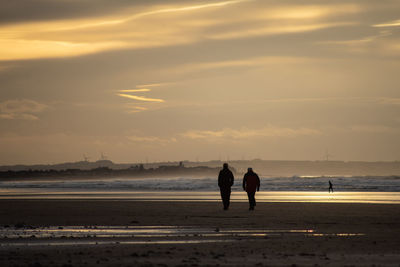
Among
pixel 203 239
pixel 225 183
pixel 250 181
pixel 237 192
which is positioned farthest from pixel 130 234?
pixel 237 192

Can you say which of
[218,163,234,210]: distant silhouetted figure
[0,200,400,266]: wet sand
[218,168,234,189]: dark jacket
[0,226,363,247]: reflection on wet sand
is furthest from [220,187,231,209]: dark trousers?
[0,226,363,247]: reflection on wet sand

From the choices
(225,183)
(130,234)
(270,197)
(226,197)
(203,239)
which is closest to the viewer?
(203,239)

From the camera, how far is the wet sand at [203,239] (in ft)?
44.9

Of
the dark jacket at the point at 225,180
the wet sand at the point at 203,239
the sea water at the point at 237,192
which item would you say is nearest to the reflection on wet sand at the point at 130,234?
the wet sand at the point at 203,239

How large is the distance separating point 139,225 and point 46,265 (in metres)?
9.59

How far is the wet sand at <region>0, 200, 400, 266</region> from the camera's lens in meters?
13.7

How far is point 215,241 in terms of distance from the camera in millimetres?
17219

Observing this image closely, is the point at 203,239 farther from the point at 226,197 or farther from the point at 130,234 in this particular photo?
the point at 226,197

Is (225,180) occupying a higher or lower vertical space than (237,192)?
higher

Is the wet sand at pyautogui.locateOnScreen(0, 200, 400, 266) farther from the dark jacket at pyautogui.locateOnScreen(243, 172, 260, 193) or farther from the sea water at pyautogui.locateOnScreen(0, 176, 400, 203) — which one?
the sea water at pyautogui.locateOnScreen(0, 176, 400, 203)

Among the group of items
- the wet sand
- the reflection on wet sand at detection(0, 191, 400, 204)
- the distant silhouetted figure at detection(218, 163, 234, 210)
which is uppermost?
the distant silhouetted figure at detection(218, 163, 234, 210)

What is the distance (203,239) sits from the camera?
1773 cm

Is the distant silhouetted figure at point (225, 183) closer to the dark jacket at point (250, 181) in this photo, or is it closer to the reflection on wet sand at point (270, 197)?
the dark jacket at point (250, 181)

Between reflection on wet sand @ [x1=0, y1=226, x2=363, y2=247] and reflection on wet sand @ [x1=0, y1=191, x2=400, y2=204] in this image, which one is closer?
reflection on wet sand @ [x1=0, y1=226, x2=363, y2=247]
